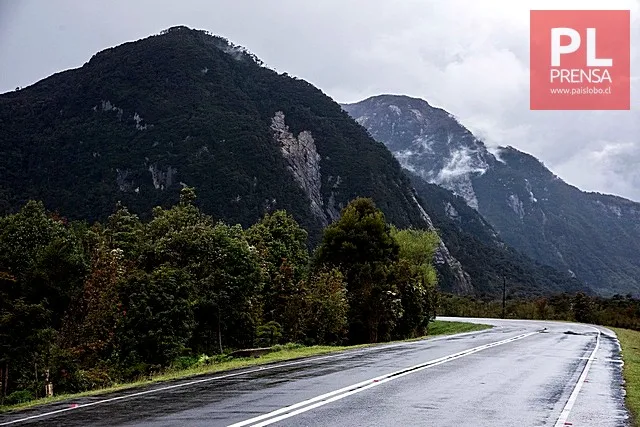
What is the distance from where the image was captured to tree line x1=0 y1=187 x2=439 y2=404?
24516 mm

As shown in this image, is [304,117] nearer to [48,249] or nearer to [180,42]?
[180,42]

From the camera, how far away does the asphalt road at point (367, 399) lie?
9.70 meters

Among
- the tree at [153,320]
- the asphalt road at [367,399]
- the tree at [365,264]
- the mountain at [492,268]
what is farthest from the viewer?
the mountain at [492,268]

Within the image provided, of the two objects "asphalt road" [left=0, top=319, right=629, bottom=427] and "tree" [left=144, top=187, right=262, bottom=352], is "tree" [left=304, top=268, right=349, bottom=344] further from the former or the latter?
"asphalt road" [left=0, top=319, right=629, bottom=427]

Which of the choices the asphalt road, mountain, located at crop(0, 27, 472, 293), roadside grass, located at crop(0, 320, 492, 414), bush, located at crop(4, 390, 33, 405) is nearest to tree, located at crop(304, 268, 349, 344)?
roadside grass, located at crop(0, 320, 492, 414)

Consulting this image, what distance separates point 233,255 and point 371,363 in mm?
14039

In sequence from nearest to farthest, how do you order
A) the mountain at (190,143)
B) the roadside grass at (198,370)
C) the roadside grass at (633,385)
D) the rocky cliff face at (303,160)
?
the roadside grass at (633,385) < the roadside grass at (198,370) < the mountain at (190,143) < the rocky cliff face at (303,160)

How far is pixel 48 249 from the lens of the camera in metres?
27.6

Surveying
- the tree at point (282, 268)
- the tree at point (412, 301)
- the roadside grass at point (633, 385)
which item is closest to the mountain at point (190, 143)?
the tree at point (282, 268)

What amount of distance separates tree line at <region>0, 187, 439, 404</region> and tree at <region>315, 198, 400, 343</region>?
0.07 metres

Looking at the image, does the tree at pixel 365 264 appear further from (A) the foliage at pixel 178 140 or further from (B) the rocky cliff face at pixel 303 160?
(B) the rocky cliff face at pixel 303 160

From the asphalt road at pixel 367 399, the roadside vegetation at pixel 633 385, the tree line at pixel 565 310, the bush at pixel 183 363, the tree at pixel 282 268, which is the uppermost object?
the tree at pixel 282 268

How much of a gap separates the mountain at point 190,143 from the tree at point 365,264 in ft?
186

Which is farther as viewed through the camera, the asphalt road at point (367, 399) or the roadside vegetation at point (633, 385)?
the roadside vegetation at point (633, 385)
